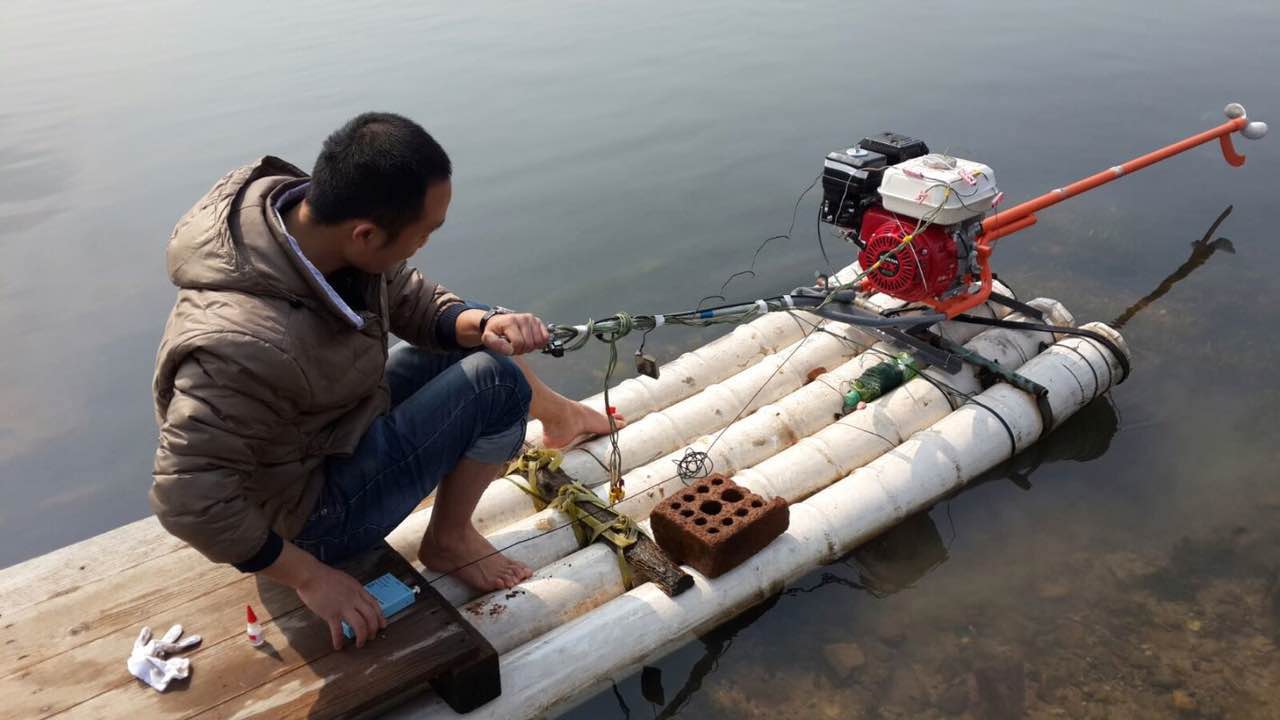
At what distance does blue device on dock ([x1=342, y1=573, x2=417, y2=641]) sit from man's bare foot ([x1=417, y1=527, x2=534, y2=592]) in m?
0.43

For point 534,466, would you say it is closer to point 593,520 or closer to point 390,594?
point 593,520

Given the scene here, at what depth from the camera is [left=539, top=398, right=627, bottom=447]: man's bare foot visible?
5.01 m

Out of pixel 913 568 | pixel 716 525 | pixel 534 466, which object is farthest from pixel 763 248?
pixel 716 525

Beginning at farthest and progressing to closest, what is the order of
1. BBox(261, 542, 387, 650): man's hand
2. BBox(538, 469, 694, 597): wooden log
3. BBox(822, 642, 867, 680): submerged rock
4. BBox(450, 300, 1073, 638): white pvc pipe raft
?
BBox(822, 642, 867, 680): submerged rock, BBox(538, 469, 694, 597): wooden log, BBox(450, 300, 1073, 638): white pvc pipe raft, BBox(261, 542, 387, 650): man's hand

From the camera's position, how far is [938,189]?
526cm

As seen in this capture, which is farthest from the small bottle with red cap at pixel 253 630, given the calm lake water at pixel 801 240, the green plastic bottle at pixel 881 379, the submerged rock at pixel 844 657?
the green plastic bottle at pixel 881 379

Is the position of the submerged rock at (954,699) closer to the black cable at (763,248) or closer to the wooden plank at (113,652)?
the wooden plank at (113,652)

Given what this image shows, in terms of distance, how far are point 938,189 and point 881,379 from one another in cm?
111

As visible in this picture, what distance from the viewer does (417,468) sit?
3516 mm

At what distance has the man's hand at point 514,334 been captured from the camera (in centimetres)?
365

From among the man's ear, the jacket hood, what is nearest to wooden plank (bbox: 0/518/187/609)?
the jacket hood

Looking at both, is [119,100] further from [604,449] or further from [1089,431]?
[1089,431]

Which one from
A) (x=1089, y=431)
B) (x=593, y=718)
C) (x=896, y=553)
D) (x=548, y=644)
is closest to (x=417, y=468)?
(x=548, y=644)

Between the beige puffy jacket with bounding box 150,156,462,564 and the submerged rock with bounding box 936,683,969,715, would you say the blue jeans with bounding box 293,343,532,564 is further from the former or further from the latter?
the submerged rock with bounding box 936,683,969,715
